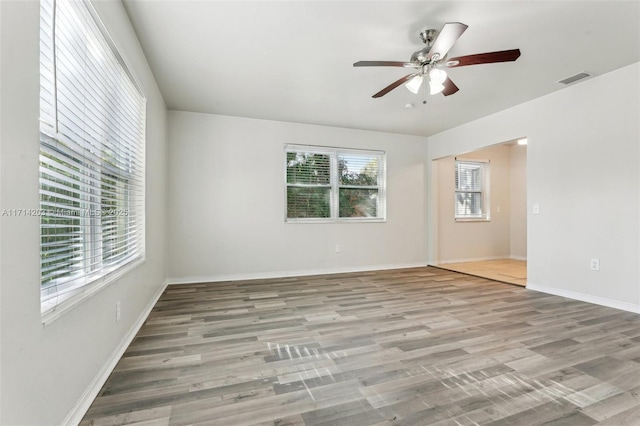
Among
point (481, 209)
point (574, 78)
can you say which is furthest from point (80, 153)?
point (481, 209)

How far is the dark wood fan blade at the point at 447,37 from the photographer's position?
185 centimetres

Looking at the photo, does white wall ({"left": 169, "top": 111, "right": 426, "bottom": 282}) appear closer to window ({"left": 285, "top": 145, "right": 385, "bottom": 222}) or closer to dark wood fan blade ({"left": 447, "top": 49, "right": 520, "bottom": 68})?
window ({"left": 285, "top": 145, "right": 385, "bottom": 222})

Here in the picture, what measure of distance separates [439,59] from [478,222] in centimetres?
485

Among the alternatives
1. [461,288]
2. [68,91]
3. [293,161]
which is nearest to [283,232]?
[293,161]

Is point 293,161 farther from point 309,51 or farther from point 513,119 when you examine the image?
point 513,119

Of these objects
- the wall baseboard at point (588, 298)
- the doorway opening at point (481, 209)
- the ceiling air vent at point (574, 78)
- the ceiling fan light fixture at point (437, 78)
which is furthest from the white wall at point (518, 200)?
the ceiling fan light fixture at point (437, 78)

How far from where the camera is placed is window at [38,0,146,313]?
1265 mm

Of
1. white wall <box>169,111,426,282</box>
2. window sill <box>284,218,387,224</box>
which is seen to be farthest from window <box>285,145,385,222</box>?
white wall <box>169,111,426,282</box>

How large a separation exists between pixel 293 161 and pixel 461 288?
3123 millimetres

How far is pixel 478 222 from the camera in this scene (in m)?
6.29

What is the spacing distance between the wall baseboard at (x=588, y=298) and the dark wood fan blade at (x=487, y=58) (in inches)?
113

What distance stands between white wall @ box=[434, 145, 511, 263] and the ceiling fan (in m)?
3.45

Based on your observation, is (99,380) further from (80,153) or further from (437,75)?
(437,75)

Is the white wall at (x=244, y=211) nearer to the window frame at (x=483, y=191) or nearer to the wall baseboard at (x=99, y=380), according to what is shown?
the wall baseboard at (x=99, y=380)
